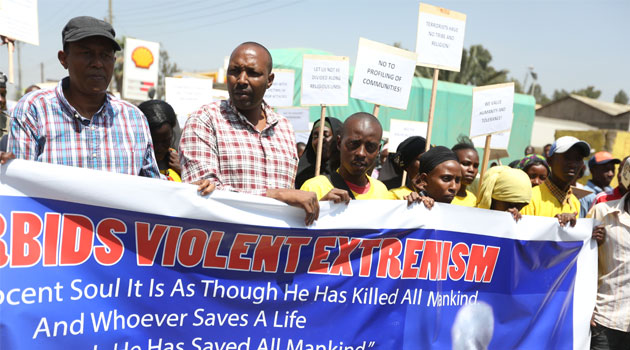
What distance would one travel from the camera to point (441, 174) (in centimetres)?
316

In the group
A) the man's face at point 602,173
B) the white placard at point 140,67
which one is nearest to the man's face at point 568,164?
the man's face at point 602,173

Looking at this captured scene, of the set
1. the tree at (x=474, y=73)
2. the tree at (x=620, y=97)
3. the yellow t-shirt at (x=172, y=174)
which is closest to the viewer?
the yellow t-shirt at (x=172, y=174)

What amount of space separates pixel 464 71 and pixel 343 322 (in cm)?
3692

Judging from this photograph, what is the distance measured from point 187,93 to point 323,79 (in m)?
2.15

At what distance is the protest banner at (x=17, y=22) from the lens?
169 inches

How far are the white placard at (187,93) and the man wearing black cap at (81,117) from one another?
4.38m

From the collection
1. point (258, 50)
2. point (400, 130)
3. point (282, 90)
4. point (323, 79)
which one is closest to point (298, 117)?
point (282, 90)

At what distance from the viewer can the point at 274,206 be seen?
2646 millimetres

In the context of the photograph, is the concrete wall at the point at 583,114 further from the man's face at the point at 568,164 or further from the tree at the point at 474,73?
the man's face at the point at 568,164

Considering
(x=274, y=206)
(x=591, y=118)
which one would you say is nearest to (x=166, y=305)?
(x=274, y=206)

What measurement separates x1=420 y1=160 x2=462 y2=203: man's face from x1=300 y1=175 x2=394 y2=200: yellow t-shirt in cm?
27

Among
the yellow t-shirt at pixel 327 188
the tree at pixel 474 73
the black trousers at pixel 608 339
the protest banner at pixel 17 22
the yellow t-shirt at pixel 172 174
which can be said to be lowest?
the black trousers at pixel 608 339

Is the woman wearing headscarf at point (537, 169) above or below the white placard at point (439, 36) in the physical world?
below

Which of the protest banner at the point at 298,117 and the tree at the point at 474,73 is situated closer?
the protest banner at the point at 298,117
